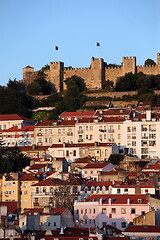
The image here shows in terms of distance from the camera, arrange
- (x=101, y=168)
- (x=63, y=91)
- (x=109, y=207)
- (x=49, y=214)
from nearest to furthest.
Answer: (x=49, y=214) < (x=109, y=207) < (x=101, y=168) < (x=63, y=91)

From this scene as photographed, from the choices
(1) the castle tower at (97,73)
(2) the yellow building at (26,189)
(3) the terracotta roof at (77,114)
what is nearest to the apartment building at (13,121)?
(3) the terracotta roof at (77,114)

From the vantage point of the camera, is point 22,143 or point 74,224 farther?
point 22,143

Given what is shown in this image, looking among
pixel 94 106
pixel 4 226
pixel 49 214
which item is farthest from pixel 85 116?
pixel 4 226

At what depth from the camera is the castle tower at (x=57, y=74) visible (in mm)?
116875

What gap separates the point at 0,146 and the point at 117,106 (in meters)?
20.9

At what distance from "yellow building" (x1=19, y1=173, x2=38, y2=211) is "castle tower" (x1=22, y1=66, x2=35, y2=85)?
48.5 meters

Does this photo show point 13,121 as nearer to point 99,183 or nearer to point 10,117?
point 10,117

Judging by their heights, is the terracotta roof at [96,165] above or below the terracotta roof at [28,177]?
above

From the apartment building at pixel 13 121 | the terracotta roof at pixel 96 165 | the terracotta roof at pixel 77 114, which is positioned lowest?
the terracotta roof at pixel 96 165

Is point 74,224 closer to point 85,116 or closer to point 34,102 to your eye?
point 85,116

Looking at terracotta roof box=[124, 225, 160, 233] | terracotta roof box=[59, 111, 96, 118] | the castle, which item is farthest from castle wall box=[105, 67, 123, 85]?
terracotta roof box=[124, 225, 160, 233]

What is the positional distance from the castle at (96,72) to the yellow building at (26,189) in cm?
4428

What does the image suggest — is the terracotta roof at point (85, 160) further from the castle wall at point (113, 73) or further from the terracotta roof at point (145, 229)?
the castle wall at point (113, 73)

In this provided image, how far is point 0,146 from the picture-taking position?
88.2m
